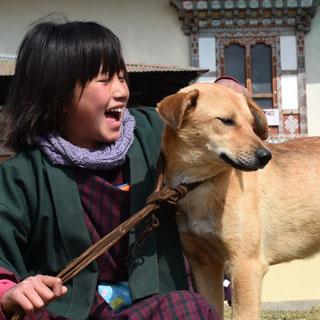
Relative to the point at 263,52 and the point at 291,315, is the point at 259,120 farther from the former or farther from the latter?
the point at 263,52

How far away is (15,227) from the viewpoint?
2117 mm

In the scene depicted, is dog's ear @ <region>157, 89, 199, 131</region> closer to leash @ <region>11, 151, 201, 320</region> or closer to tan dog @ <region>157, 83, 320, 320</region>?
tan dog @ <region>157, 83, 320, 320</region>

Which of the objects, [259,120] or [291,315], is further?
[291,315]

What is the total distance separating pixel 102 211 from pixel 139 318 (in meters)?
0.54

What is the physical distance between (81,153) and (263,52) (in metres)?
8.68

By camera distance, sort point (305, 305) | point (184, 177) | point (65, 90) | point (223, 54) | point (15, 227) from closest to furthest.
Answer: point (15, 227)
point (65, 90)
point (184, 177)
point (305, 305)
point (223, 54)

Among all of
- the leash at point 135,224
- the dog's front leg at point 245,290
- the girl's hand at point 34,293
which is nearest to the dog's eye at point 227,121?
the leash at point 135,224

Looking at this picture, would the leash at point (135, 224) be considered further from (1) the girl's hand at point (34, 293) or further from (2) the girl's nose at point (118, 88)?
(2) the girl's nose at point (118, 88)

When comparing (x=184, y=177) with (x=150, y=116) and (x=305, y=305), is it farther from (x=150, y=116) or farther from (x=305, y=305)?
(x=305, y=305)

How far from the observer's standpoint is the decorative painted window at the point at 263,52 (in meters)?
10.2

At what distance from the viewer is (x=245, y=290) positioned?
7.83 ft

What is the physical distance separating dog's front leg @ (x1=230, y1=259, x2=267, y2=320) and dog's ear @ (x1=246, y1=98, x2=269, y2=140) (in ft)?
1.99

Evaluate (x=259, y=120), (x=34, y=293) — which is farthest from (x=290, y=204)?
(x=34, y=293)

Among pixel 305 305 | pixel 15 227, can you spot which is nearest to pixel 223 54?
pixel 305 305
